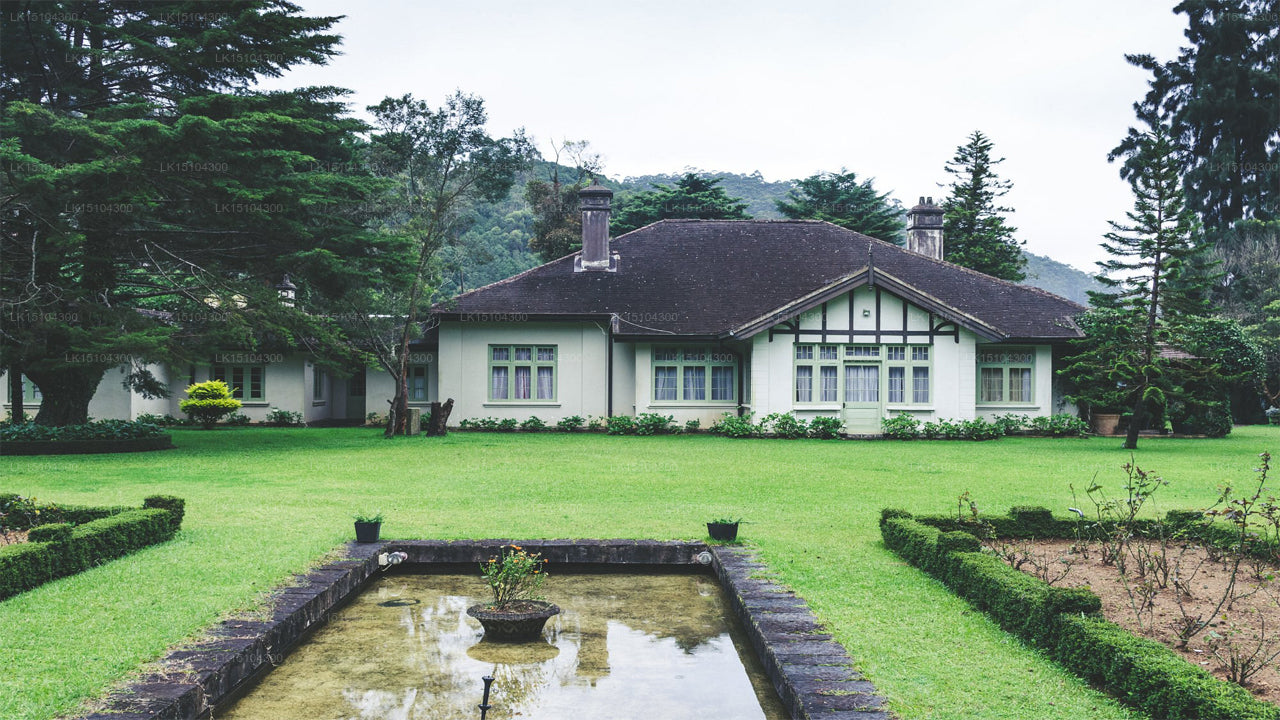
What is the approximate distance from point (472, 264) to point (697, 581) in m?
44.5

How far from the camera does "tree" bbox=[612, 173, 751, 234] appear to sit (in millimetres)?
43469

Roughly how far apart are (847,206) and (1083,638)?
41259 mm

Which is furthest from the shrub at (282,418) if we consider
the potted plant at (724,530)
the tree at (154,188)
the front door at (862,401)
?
the potted plant at (724,530)

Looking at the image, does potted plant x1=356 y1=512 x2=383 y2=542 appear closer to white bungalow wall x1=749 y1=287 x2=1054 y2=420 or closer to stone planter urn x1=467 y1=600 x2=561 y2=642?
stone planter urn x1=467 y1=600 x2=561 y2=642

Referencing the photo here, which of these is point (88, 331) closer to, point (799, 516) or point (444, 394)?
point (444, 394)

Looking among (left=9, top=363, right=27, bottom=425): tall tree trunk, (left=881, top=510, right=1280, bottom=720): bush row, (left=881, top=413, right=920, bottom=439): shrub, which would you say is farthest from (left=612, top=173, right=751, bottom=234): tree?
(left=881, top=510, right=1280, bottom=720): bush row

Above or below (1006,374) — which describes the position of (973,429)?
below

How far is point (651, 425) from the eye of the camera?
980 inches

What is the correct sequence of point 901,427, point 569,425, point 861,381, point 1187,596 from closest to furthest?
point 1187,596 < point 901,427 < point 861,381 < point 569,425

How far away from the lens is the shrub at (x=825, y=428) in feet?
77.3

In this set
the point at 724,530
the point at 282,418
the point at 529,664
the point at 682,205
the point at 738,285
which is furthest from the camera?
the point at 682,205

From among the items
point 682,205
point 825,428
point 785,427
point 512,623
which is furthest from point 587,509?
point 682,205

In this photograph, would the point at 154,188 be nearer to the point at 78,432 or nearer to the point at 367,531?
the point at 78,432

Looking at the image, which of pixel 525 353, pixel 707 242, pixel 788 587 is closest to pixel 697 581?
pixel 788 587
